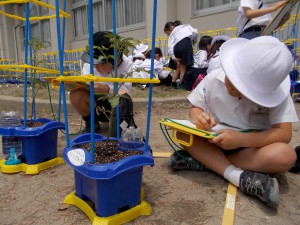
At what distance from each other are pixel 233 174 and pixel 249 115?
0.32 metres

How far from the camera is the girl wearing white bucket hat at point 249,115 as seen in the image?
4.05ft

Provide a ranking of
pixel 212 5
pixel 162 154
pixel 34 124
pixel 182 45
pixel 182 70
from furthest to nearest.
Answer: pixel 212 5, pixel 182 70, pixel 182 45, pixel 162 154, pixel 34 124

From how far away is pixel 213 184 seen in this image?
4.91 feet

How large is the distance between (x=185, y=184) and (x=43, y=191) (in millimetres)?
744

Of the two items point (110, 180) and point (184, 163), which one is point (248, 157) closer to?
point (184, 163)

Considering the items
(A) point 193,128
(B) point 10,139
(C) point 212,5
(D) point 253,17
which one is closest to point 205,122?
(A) point 193,128

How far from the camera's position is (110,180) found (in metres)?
1.07

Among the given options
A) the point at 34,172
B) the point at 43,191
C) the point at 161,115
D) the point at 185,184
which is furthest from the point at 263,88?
the point at 161,115

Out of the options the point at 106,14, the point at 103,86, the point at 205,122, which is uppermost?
the point at 106,14

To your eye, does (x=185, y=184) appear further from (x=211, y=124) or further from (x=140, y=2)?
(x=140, y=2)

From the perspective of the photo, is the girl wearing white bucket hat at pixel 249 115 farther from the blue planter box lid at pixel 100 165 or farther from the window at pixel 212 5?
the window at pixel 212 5

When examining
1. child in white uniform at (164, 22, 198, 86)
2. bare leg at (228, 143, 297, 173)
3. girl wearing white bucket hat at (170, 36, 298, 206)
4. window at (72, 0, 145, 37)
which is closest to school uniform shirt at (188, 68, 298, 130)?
girl wearing white bucket hat at (170, 36, 298, 206)

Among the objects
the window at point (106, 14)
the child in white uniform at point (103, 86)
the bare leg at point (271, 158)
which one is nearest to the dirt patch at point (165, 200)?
the bare leg at point (271, 158)

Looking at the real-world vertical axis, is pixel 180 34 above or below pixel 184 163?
above
